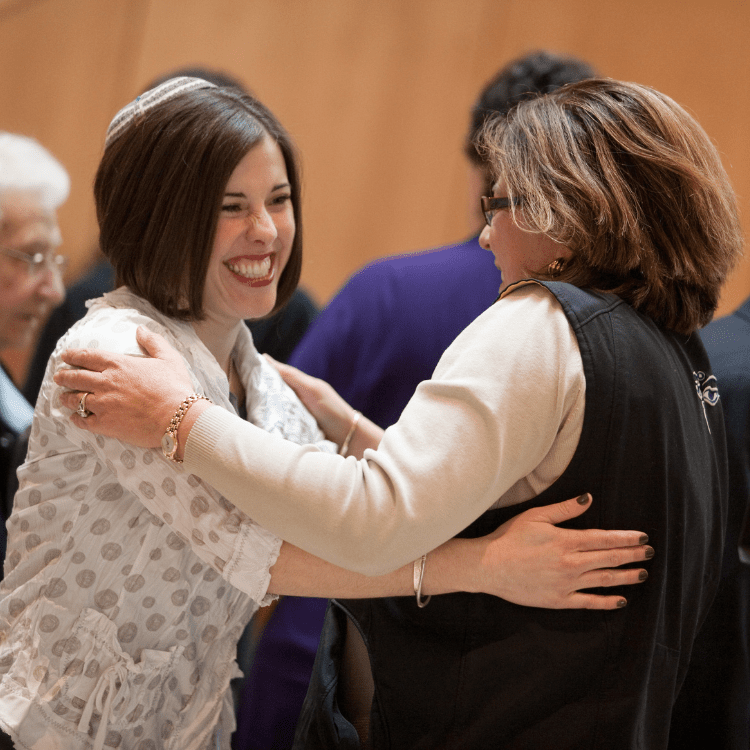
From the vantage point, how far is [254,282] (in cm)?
154

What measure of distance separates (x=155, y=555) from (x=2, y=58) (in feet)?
14.2

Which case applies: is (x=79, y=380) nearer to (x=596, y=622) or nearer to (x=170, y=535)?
(x=170, y=535)

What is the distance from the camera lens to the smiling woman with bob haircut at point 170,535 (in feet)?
3.74

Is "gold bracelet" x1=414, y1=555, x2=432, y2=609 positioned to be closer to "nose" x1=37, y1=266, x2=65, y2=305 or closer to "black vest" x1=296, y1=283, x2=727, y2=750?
"black vest" x1=296, y1=283, x2=727, y2=750

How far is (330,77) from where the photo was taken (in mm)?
4363

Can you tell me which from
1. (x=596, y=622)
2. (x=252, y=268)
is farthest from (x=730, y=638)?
(x=252, y=268)

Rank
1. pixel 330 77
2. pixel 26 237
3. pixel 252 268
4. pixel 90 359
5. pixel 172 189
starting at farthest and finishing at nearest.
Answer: pixel 330 77, pixel 26 237, pixel 252 268, pixel 172 189, pixel 90 359

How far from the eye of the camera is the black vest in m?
1.08

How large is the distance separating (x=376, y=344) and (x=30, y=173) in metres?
1.43

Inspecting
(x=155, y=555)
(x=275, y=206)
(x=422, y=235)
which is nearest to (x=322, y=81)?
(x=422, y=235)

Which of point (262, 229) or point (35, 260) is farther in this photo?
point (35, 260)

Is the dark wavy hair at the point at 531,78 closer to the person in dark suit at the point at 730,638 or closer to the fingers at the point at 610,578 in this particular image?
the person in dark suit at the point at 730,638

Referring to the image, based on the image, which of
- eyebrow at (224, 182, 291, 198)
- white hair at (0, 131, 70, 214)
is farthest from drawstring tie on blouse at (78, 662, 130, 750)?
white hair at (0, 131, 70, 214)

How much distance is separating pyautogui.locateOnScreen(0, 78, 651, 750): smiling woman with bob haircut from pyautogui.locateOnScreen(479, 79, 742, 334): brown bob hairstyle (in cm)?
34
